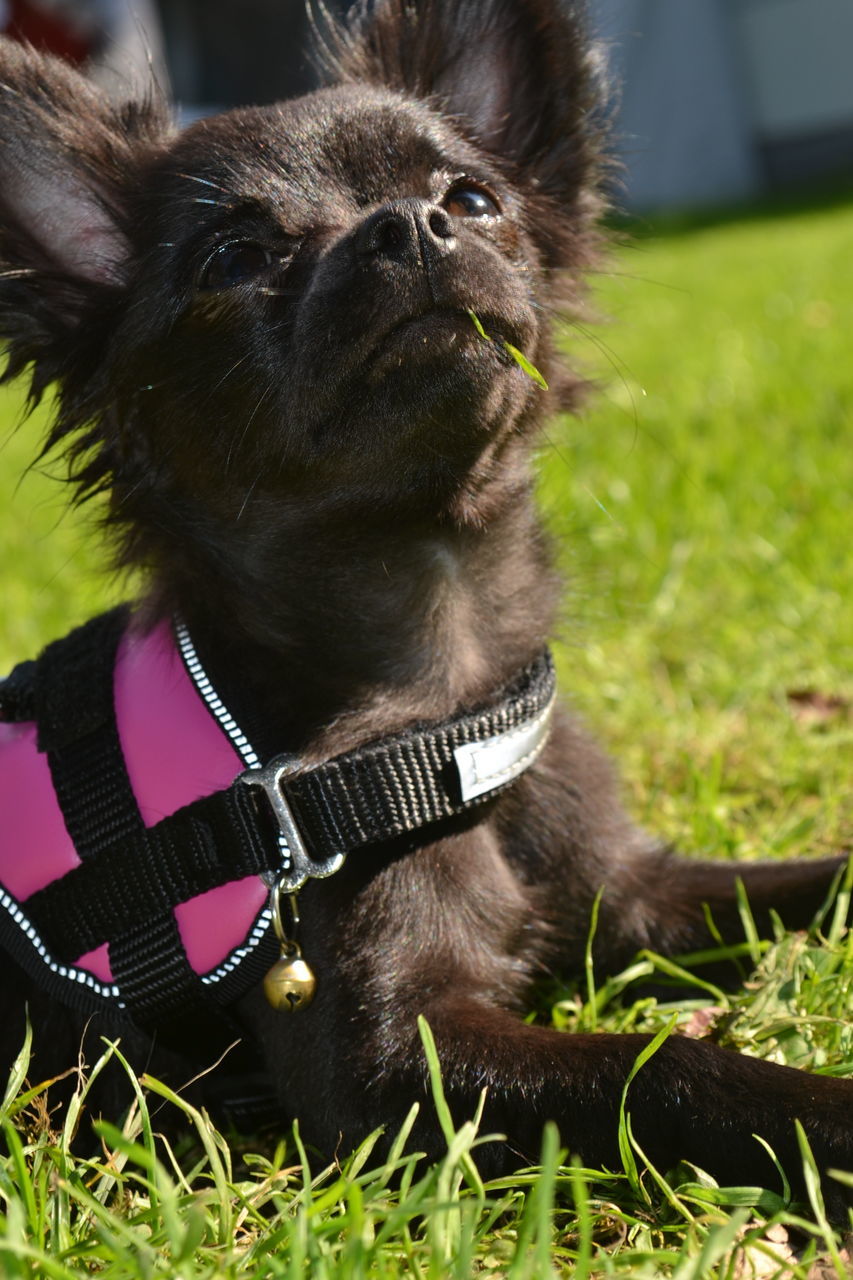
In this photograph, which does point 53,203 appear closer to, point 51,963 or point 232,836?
point 232,836

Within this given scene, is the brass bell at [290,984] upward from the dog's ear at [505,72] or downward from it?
downward

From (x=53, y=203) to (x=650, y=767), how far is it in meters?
1.72

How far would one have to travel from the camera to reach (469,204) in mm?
2291

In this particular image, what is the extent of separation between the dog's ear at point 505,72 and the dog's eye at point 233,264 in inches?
26.9

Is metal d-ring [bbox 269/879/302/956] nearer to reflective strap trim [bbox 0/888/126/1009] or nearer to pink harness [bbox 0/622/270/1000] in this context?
pink harness [bbox 0/622/270/1000]

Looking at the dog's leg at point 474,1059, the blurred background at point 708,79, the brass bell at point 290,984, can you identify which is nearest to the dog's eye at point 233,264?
the dog's leg at point 474,1059

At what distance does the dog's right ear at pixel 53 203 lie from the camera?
2.28 m

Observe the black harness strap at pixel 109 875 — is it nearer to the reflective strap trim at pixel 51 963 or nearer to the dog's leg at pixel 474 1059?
the reflective strap trim at pixel 51 963

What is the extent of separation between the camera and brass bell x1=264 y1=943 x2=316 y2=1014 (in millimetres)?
1920

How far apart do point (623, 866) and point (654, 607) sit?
149 centimetres

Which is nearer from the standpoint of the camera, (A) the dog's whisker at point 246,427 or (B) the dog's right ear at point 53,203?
(A) the dog's whisker at point 246,427

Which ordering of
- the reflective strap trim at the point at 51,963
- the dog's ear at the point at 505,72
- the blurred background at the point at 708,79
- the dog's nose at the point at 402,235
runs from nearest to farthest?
the dog's nose at the point at 402,235, the reflective strap trim at the point at 51,963, the dog's ear at the point at 505,72, the blurred background at the point at 708,79

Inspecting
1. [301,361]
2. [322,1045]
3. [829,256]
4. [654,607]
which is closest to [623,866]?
[322,1045]

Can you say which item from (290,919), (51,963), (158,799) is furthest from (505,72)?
(51,963)
